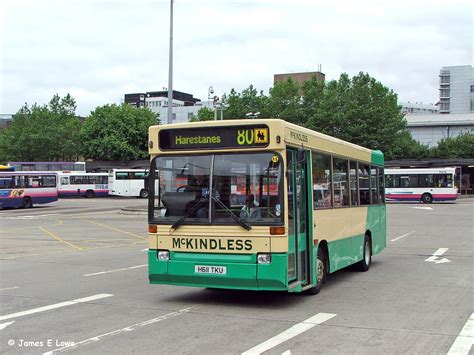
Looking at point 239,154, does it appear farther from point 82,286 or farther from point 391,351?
point 82,286

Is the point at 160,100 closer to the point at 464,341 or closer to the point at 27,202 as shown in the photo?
the point at 27,202

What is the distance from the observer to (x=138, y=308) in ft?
28.6

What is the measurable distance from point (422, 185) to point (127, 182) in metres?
29.8

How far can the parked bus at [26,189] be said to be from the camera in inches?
1608

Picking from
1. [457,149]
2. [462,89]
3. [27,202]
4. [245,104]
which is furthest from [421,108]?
[27,202]

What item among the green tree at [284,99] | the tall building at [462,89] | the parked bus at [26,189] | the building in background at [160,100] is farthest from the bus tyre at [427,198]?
→ the tall building at [462,89]

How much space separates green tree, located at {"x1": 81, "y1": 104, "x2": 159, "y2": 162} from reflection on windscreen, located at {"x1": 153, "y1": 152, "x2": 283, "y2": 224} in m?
62.5

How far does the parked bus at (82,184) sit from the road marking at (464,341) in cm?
5786

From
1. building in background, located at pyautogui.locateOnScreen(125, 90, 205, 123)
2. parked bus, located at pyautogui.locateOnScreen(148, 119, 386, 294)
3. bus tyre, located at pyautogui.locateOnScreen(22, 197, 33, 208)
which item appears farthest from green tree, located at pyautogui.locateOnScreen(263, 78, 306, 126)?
building in background, located at pyautogui.locateOnScreen(125, 90, 205, 123)

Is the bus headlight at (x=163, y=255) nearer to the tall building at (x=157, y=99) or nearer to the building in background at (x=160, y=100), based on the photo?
the building in background at (x=160, y=100)

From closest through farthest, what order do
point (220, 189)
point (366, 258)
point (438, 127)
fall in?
point (220, 189) < point (366, 258) < point (438, 127)

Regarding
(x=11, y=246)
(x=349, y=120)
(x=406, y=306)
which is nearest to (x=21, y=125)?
(x=349, y=120)

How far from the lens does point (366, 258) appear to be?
13102 mm

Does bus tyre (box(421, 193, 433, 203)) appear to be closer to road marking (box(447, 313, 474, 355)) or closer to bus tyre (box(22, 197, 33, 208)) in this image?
bus tyre (box(22, 197, 33, 208))
